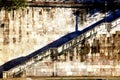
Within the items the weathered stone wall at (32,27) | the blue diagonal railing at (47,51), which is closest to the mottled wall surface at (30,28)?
the weathered stone wall at (32,27)

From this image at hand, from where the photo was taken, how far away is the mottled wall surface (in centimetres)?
3525

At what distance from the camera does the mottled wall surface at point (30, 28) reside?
116 feet

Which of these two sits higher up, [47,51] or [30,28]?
[30,28]

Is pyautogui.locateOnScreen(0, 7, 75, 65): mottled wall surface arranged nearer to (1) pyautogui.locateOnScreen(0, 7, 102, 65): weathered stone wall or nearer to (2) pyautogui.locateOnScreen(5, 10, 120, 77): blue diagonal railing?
(1) pyautogui.locateOnScreen(0, 7, 102, 65): weathered stone wall

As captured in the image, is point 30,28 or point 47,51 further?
point 30,28

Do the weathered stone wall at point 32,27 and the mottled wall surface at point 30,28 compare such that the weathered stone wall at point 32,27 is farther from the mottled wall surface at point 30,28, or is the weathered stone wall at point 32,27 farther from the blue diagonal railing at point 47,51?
the blue diagonal railing at point 47,51

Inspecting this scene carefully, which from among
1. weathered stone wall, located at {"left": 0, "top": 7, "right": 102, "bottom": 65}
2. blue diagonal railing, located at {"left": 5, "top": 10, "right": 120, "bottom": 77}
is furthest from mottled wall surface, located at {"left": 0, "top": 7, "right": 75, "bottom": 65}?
blue diagonal railing, located at {"left": 5, "top": 10, "right": 120, "bottom": 77}

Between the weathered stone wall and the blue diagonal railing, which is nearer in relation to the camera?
the blue diagonal railing

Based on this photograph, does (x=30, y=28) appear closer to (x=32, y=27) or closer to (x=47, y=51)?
(x=32, y=27)

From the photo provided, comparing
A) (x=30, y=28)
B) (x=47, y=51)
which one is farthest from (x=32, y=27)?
(x=47, y=51)

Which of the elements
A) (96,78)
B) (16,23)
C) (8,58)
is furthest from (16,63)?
(96,78)

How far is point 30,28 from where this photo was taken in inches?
1395

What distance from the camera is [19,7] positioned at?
3519 centimetres

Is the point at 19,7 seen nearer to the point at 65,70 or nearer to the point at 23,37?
the point at 23,37
